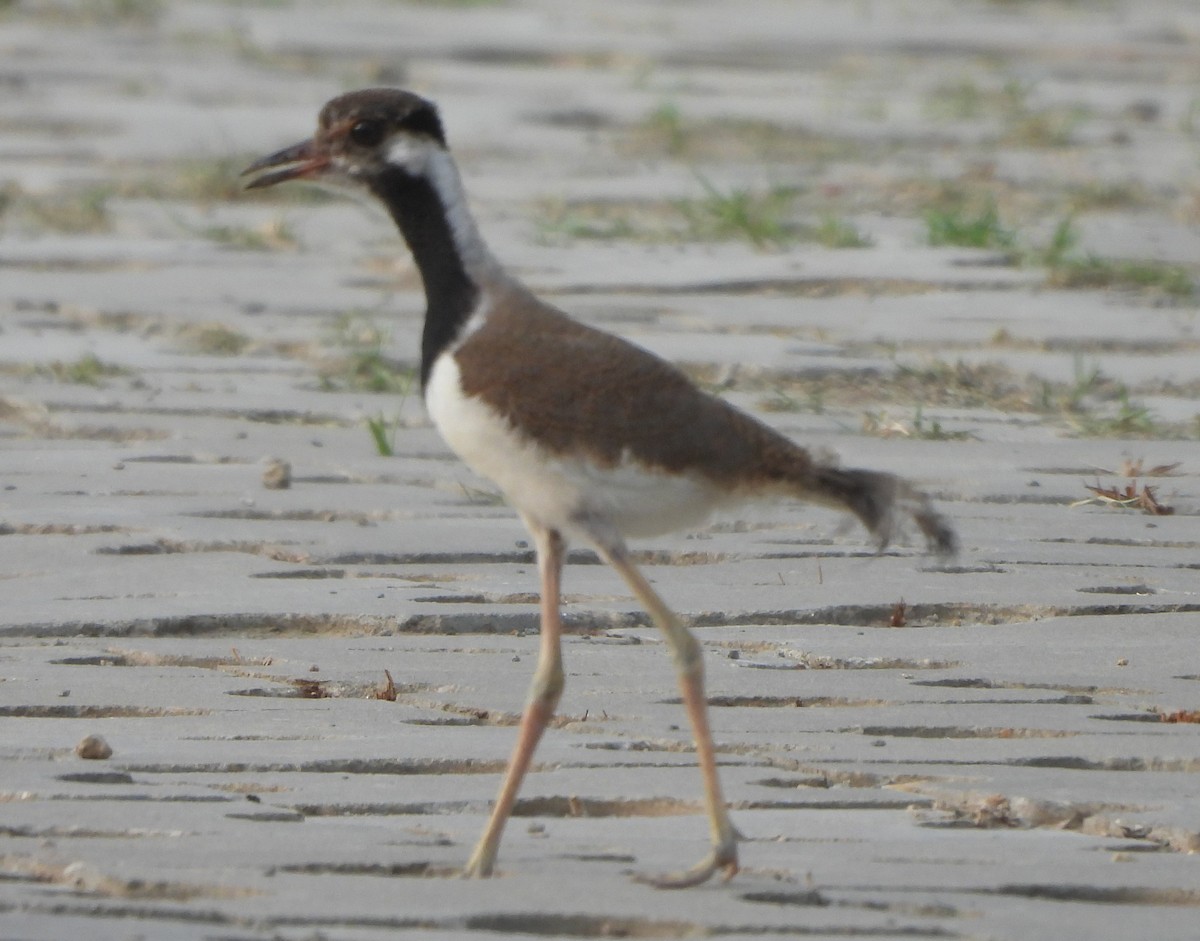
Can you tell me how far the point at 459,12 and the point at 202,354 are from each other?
10.8 m

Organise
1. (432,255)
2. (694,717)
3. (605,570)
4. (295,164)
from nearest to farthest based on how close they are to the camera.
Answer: (694,717) < (432,255) < (295,164) < (605,570)

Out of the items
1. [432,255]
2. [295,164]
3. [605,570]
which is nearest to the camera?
[432,255]

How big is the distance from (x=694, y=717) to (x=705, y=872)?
0.33 m

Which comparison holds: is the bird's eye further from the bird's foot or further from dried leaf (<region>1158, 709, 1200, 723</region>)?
dried leaf (<region>1158, 709, 1200, 723</region>)

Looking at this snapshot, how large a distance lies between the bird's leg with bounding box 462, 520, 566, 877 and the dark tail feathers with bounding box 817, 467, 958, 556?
16.2 inches

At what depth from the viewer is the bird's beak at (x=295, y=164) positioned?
404cm

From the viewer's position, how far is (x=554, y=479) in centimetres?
362

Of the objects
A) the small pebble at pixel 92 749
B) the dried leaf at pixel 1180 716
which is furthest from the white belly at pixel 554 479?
the dried leaf at pixel 1180 716

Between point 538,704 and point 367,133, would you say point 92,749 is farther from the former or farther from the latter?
point 367,133

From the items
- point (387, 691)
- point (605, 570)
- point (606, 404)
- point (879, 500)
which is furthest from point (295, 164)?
point (605, 570)

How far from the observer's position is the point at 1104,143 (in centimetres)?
1240

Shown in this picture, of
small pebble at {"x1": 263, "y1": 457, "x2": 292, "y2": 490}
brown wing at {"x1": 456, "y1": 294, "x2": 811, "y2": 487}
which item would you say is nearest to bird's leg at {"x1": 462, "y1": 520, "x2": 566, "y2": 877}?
brown wing at {"x1": 456, "y1": 294, "x2": 811, "y2": 487}

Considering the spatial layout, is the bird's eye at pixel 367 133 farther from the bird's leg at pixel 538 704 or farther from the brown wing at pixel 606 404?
the bird's leg at pixel 538 704

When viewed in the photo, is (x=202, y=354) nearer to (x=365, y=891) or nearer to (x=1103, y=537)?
(x=1103, y=537)
